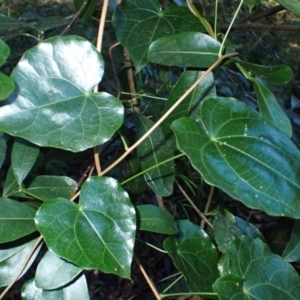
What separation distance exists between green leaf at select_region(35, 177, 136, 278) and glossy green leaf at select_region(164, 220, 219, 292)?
0.20 meters

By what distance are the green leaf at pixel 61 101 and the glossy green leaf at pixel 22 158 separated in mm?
189

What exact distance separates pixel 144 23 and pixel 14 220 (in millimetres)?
364

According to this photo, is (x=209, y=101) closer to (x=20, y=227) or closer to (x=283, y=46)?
(x=20, y=227)

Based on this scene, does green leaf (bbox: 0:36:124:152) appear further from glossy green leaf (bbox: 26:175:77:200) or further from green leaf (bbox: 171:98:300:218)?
glossy green leaf (bbox: 26:175:77:200)

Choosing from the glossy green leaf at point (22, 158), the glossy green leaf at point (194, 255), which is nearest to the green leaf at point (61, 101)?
the glossy green leaf at point (22, 158)

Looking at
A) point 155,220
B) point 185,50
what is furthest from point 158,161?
point 185,50

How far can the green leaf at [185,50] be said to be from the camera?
2.36 feet

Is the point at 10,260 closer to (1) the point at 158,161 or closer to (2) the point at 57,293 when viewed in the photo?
(2) the point at 57,293

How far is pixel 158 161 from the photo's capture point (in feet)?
3.06

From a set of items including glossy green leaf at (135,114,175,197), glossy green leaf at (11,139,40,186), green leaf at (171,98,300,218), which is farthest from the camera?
glossy green leaf at (135,114,175,197)

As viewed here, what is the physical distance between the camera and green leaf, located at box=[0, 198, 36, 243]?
0.70 metres

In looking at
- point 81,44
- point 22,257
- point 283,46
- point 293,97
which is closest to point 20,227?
point 22,257

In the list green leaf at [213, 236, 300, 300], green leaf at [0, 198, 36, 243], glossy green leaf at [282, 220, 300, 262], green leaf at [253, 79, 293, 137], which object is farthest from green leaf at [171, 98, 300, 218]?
glossy green leaf at [282, 220, 300, 262]

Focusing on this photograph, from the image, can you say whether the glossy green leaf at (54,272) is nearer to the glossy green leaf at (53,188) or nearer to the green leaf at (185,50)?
the glossy green leaf at (53,188)
